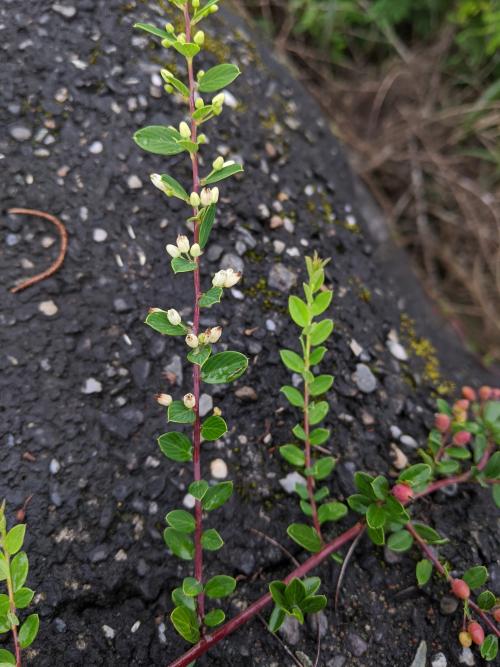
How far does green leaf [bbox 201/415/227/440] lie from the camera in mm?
1042

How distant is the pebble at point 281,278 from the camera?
161 centimetres

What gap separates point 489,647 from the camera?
3.83 ft

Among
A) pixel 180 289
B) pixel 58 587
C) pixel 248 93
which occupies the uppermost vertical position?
pixel 248 93

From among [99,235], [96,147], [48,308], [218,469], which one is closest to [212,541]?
[218,469]

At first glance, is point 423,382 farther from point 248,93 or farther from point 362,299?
point 248,93

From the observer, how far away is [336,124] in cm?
270

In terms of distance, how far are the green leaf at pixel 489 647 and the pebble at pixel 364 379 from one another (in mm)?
628

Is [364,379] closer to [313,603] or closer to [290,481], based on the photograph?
[290,481]

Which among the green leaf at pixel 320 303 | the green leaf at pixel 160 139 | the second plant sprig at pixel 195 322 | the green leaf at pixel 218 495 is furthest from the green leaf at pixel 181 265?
the green leaf at pixel 218 495

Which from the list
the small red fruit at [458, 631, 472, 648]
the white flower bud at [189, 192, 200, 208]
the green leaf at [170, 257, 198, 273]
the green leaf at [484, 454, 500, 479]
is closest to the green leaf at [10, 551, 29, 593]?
the green leaf at [170, 257, 198, 273]

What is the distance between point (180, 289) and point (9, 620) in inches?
33.6

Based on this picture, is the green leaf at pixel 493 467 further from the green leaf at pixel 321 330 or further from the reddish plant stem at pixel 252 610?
the green leaf at pixel 321 330

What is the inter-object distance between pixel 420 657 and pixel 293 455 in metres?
0.51

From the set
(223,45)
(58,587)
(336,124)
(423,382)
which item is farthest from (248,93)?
(58,587)
